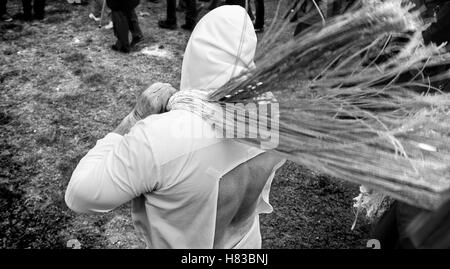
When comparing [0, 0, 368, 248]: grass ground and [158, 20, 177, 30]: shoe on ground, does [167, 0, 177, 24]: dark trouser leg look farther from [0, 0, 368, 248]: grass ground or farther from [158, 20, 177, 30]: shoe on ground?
[0, 0, 368, 248]: grass ground

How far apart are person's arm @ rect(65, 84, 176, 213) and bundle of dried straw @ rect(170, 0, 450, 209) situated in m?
0.20

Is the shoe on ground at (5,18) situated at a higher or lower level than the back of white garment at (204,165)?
lower

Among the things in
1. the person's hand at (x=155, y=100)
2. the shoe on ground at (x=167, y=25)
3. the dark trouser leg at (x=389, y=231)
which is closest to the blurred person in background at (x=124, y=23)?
the shoe on ground at (x=167, y=25)

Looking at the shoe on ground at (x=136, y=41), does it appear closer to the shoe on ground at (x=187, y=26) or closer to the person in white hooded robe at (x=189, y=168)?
the shoe on ground at (x=187, y=26)

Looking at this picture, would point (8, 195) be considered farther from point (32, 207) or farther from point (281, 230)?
point (281, 230)

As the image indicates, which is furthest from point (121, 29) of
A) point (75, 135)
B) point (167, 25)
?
point (75, 135)

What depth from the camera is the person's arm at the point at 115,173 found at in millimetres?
1200

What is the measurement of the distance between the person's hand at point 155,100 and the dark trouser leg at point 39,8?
4505mm

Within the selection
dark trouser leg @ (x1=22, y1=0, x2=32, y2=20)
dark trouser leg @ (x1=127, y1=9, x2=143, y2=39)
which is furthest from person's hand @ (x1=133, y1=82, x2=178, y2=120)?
dark trouser leg @ (x1=22, y1=0, x2=32, y2=20)

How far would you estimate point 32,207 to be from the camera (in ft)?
9.37

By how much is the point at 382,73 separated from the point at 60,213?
7.84 feet

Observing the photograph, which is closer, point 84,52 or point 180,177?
point 180,177

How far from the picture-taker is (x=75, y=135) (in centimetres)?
353

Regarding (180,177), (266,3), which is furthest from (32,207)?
(266,3)
